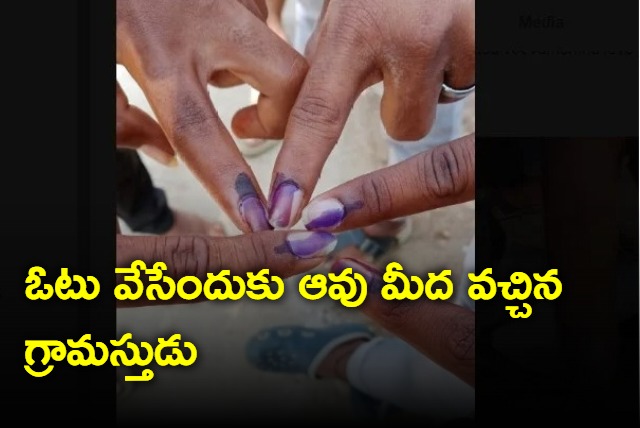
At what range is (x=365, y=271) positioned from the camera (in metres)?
1.53

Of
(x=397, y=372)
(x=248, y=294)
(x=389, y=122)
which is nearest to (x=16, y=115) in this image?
(x=248, y=294)

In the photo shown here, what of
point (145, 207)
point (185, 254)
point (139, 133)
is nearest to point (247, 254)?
point (185, 254)

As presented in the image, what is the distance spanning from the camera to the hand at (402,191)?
4.83 ft

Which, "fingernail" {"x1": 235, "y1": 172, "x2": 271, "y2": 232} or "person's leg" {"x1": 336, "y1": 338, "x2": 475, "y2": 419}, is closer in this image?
"fingernail" {"x1": 235, "y1": 172, "x2": 271, "y2": 232}

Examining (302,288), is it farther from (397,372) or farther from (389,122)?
(389,122)

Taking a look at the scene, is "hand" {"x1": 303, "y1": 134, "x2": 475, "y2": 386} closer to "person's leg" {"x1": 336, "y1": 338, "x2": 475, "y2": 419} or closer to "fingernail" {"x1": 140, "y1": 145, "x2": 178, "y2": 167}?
"person's leg" {"x1": 336, "y1": 338, "x2": 475, "y2": 419}

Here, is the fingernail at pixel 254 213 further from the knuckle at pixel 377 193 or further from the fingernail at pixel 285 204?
the knuckle at pixel 377 193

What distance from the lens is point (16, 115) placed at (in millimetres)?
1498

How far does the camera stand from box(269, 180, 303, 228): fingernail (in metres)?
1.45

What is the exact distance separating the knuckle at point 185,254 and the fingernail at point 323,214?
23 cm

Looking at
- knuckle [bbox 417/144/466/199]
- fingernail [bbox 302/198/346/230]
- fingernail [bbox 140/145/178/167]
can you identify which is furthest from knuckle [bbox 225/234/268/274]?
knuckle [bbox 417/144/466/199]

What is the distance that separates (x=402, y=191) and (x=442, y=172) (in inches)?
4.0

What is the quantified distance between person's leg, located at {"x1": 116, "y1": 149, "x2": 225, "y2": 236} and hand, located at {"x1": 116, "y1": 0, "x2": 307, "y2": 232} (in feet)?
0.26

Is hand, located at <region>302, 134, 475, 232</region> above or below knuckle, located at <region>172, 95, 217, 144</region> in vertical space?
A: below
